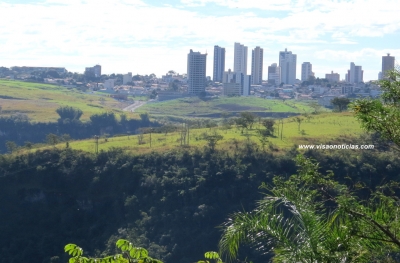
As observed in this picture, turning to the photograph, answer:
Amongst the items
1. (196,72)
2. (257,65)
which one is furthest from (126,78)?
(257,65)

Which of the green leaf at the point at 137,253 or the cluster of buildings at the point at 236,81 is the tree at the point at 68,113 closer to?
the cluster of buildings at the point at 236,81

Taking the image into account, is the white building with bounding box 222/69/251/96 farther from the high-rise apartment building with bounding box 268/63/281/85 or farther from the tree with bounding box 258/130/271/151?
the tree with bounding box 258/130/271/151

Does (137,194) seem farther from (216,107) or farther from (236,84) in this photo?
(236,84)

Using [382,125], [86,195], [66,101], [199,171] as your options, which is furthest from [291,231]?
[66,101]

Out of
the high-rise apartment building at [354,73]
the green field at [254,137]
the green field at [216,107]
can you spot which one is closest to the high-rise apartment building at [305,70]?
the high-rise apartment building at [354,73]

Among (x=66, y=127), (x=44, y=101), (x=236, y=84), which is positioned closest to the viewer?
(x=66, y=127)

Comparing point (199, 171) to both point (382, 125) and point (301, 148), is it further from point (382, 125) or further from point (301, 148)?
point (382, 125)
